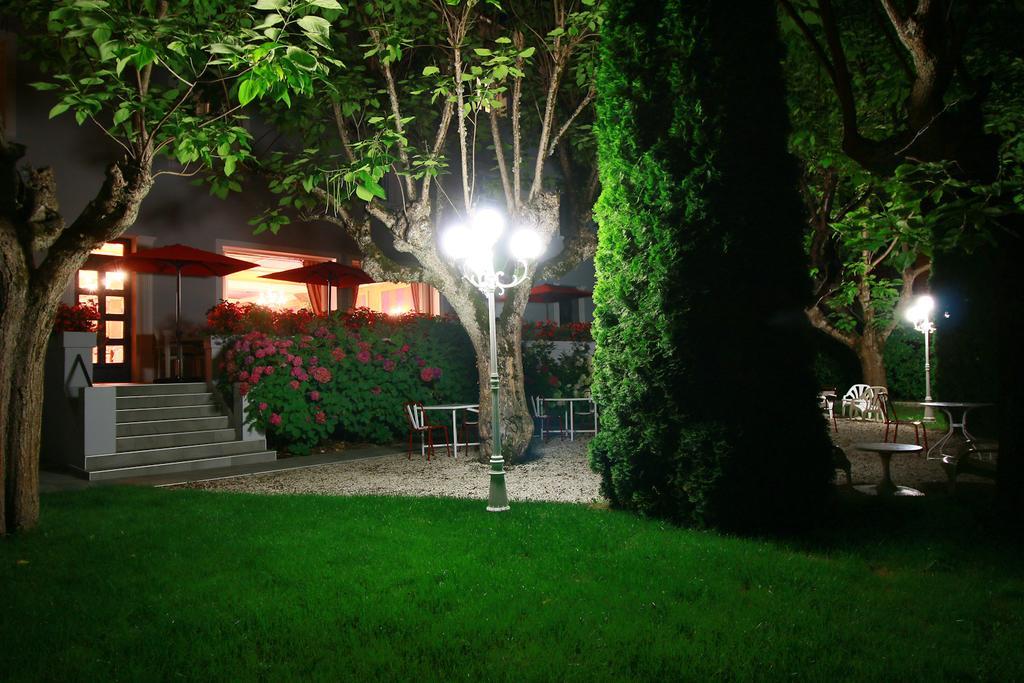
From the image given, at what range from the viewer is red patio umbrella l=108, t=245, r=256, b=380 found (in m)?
→ 11.0

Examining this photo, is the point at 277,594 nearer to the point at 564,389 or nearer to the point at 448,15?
the point at 448,15

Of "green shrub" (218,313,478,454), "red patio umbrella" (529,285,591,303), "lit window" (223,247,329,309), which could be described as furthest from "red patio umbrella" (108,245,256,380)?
"red patio umbrella" (529,285,591,303)

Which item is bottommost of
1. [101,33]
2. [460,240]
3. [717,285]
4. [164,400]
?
[164,400]

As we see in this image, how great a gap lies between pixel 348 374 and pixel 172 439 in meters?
2.71

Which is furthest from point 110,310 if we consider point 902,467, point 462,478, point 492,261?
point 902,467

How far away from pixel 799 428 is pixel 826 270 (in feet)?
28.8

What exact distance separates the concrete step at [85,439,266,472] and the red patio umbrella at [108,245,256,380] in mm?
2711

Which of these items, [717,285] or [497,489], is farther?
[497,489]

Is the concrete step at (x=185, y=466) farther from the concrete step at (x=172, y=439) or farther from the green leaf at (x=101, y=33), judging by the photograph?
the green leaf at (x=101, y=33)

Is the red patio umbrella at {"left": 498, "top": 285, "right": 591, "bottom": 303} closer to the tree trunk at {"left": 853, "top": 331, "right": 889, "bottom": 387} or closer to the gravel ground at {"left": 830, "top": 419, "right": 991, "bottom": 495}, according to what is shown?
the tree trunk at {"left": 853, "top": 331, "right": 889, "bottom": 387}

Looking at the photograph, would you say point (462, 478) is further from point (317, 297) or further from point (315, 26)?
point (317, 297)

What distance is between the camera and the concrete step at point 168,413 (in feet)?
31.0

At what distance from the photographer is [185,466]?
29.5 feet

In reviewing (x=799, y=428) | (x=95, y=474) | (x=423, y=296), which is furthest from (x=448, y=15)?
(x=423, y=296)
